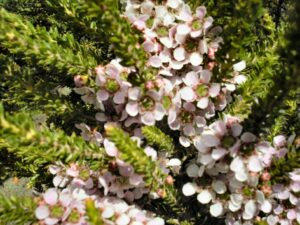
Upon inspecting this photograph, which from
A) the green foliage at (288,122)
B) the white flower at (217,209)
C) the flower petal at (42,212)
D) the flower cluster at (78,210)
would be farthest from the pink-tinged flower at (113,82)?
the green foliage at (288,122)

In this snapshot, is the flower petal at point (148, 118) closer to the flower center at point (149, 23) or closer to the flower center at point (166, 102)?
the flower center at point (166, 102)

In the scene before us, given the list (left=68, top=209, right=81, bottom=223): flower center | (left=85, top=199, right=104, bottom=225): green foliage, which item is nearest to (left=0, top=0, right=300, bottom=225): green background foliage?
(left=85, top=199, right=104, bottom=225): green foliage

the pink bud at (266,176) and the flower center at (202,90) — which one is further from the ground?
the flower center at (202,90)

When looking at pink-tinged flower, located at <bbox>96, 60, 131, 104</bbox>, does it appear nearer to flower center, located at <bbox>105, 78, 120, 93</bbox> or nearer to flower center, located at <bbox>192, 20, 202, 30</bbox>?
flower center, located at <bbox>105, 78, 120, 93</bbox>

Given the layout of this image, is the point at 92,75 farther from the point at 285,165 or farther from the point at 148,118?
the point at 285,165

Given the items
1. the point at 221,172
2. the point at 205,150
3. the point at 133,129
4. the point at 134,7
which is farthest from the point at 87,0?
the point at 221,172

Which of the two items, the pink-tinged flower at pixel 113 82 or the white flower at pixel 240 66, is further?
the white flower at pixel 240 66

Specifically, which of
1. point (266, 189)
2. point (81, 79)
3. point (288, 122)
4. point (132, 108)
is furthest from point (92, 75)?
point (288, 122)
